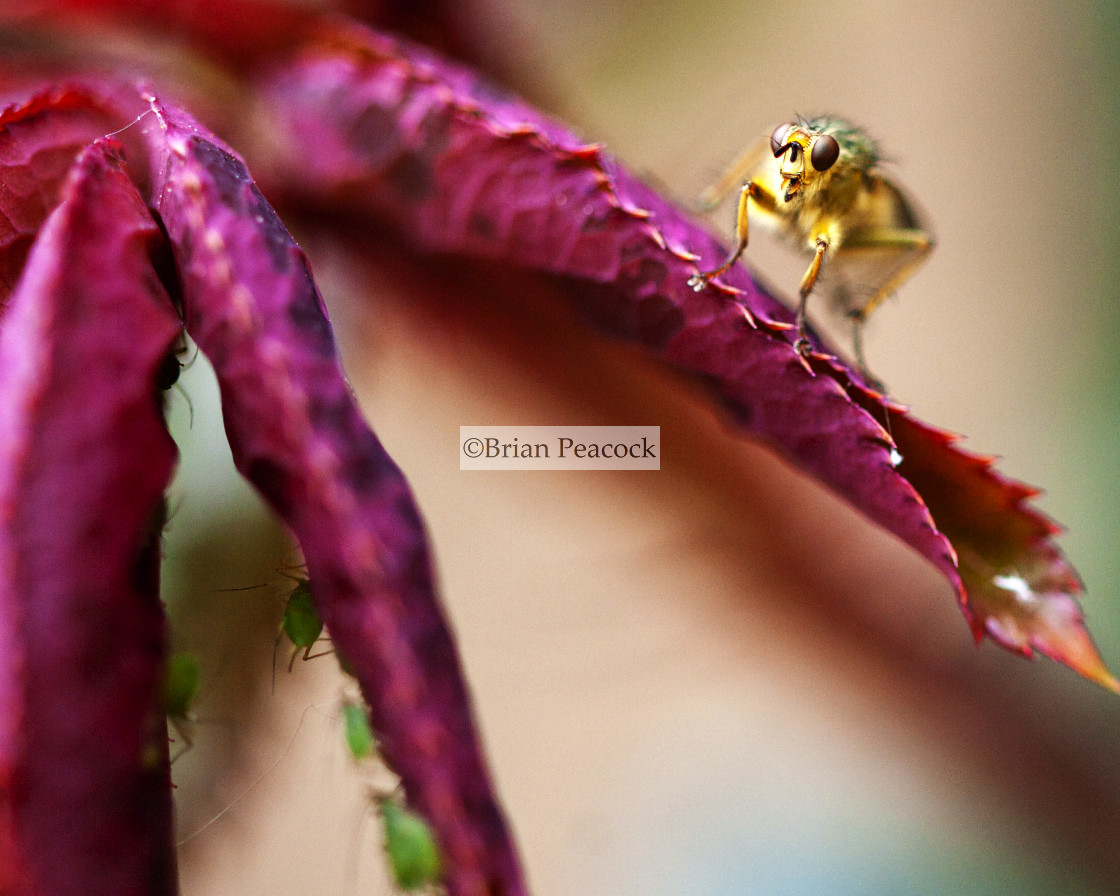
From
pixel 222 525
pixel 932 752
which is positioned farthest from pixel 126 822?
pixel 932 752

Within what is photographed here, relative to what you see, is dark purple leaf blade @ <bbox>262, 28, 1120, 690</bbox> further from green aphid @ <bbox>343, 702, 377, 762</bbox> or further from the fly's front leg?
green aphid @ <bbox>343, 702, 377, 762</bbox>

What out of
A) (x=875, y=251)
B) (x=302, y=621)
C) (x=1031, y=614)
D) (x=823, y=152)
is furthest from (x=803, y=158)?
(x=302, y=621)

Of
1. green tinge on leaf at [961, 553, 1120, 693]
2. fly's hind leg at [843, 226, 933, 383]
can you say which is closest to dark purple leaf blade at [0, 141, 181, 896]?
green tinge on leaf at [961, 553, 1120, 693]

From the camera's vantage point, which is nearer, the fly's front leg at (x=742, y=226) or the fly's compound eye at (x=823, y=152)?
the fly's front leg at (x=742, y=226)

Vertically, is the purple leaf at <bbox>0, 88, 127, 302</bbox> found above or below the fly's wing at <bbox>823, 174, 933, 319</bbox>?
below

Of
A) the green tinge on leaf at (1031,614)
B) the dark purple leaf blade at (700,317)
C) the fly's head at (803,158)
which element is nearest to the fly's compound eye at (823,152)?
the fly's head at (803,158)

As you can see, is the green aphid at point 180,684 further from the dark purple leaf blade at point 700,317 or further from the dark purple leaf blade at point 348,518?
the dark purple leaf blade at point 700,317

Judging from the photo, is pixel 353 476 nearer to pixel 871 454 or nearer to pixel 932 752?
pixel 871 454
